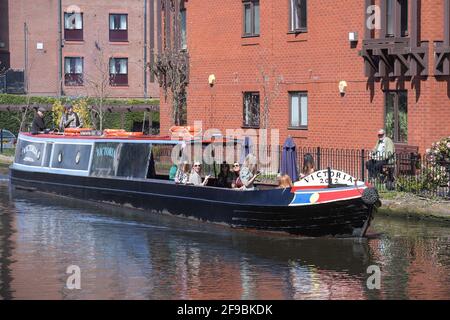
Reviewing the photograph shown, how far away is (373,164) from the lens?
28172 mm

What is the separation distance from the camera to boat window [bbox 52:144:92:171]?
1221 inches

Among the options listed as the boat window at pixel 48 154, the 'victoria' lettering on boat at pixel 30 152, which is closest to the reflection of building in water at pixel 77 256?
the boat window at pixel 48 154

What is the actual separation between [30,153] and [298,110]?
8.51 metres

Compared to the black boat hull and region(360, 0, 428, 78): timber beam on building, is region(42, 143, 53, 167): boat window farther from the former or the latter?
region(360, 0, 428, 78): timber beam on building

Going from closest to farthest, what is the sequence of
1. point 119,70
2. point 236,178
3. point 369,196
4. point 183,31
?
point 369,196, point 236,178, point 183,31, point 119,70

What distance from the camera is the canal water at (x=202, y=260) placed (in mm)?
17391

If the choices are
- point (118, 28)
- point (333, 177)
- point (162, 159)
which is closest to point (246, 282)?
point (333, 177)

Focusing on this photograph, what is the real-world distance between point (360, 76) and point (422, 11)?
3225 millimetres

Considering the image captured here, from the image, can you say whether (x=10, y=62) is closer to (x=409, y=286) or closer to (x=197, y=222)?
(x=197, y=222)

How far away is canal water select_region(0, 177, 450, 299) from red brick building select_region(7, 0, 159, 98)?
38598mm

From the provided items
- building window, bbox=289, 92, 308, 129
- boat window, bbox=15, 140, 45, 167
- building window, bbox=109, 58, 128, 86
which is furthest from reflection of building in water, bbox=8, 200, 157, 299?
building window, bbox=109, 58, 128, 86

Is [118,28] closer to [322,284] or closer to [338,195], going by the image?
[338,195]

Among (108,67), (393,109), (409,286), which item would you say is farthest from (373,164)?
(108,67)

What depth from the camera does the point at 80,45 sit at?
6631cm
